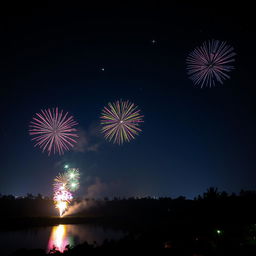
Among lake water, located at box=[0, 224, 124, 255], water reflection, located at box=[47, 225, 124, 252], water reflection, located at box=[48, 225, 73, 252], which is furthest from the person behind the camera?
water reflection, located at box=[47, 225, 124, 252]

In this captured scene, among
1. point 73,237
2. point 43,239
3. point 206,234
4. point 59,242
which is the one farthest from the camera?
point 73,237

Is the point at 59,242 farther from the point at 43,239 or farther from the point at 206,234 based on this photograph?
the point at 206,234

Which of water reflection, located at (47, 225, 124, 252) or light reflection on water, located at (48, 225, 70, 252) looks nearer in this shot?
light reflection on water, located at (48, 225, 70, 252)

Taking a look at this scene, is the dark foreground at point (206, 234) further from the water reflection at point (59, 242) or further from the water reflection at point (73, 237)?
the water reflection at point (73, 237)

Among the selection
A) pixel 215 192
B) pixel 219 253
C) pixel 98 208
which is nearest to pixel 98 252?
pixel 219 253

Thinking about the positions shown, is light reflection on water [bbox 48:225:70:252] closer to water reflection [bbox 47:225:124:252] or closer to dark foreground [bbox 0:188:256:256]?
water reflection [bbox 47:225:124:252]

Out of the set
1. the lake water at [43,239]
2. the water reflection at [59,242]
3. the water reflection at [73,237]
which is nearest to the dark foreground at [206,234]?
the water reflection at [59,242]

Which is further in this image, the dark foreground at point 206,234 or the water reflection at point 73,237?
the water reflection at point 73,237

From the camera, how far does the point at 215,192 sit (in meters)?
35.4

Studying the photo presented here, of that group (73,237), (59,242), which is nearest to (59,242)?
(59,242)

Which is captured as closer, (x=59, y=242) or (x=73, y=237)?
(x=59, y=242)

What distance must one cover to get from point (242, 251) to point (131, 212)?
120m

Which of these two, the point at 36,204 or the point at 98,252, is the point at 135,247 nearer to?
the point at 98,252

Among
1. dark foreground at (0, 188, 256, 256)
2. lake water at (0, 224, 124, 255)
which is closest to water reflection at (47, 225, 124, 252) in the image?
lake water at (0, 224, 124, 255)
